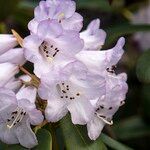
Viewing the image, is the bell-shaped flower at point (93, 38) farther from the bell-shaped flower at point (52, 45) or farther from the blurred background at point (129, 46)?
the blurred background at point (129, 46)

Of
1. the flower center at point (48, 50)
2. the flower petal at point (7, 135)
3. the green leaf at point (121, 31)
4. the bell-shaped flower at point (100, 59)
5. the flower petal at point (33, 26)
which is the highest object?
the flower petal at point (33, 26)

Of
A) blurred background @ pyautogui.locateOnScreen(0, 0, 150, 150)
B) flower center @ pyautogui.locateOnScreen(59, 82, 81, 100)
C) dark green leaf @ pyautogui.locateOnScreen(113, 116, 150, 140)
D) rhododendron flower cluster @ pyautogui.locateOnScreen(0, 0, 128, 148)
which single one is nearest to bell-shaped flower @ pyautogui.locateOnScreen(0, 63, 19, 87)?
rhododendron flower cluster @ pyautogui.locateOnScreen(0, 0, 128, 148)

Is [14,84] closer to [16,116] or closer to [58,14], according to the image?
[16,116]

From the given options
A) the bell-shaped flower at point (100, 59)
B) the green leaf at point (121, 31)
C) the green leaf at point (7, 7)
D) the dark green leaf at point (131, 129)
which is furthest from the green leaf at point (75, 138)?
the green leaf at point (7, 7)

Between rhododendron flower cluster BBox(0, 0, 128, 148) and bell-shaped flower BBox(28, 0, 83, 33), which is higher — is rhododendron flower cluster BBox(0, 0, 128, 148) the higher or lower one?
the lower one

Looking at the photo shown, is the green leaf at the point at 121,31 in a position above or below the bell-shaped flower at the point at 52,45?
below

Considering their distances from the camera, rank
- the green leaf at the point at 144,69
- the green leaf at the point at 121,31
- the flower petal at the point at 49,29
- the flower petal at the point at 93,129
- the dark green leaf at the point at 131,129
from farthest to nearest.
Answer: the dark green leaf at the point at 131,129
the green leaf at the point at 121,31
the green leaf at the point at 144,69
the flower petal at the point at 93,129
the flower petal at the point at 49,29

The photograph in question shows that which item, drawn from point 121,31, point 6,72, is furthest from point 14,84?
point 121,31

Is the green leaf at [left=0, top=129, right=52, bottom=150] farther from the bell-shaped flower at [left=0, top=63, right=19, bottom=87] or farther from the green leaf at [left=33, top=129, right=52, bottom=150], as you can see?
the bell-shaped flower at [left=0, top=63, right=19, bottom=87]

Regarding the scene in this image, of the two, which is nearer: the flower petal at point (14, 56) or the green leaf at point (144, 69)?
the flower petal at point (14, 56)
